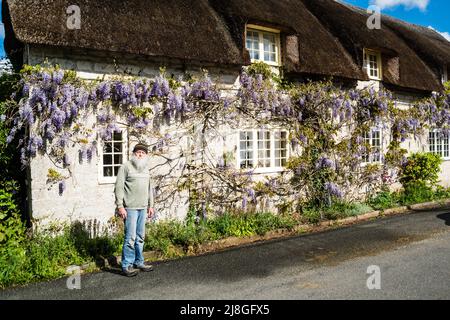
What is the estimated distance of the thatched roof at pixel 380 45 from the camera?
479 inches

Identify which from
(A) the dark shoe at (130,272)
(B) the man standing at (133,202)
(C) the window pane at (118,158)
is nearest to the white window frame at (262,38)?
(C) the window pane at (118,158)

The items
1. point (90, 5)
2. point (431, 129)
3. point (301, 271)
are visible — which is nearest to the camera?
point (301, 271)

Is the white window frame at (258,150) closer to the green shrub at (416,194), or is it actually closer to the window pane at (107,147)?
the window pane at (107,147)

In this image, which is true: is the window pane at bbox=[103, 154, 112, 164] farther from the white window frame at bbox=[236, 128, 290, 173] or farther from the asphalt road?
the white window frame at bbox=[236, 128, 290, 173]

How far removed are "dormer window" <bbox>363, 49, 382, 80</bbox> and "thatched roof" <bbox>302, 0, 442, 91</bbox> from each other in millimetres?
196

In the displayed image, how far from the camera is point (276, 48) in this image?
1046 centimetres

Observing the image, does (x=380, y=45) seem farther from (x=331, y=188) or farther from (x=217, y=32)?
(x=217, y=32)

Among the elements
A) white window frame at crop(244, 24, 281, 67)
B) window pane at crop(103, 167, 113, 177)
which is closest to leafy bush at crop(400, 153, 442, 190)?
white window frame at crop(244, 24, 281, 67)

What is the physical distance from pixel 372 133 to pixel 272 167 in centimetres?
449

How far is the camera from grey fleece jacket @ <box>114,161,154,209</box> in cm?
573

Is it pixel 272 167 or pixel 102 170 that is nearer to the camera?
pixel 102 170

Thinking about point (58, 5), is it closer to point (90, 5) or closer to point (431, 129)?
point (90, 5)

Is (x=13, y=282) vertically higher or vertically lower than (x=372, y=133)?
lower
